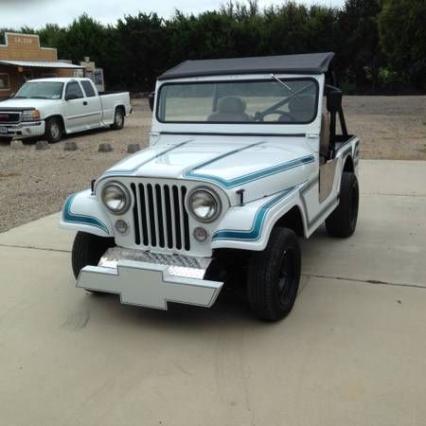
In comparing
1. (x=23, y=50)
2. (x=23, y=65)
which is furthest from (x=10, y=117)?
(x=23, y=50)

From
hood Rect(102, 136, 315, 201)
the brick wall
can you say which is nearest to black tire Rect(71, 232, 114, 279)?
hood Rect(102, 136, 315, 201)

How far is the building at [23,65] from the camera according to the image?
2510 cm

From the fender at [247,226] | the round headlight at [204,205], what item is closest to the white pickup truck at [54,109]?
the round headlight at [204,205]

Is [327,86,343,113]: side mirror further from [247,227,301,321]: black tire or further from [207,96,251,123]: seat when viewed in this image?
[247,227,301,321]: black tire

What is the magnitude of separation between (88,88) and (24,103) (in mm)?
1995

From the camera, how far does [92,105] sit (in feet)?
46.6

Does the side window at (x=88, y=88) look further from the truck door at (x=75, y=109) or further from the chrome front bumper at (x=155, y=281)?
Answer: the chrome front bumper at (x=155, y=281)

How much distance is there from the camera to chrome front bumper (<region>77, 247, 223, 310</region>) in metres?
3.16

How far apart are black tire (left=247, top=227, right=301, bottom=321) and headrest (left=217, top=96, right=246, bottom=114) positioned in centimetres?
144

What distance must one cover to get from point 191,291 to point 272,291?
1.76 ft

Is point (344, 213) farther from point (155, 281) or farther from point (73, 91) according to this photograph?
point (73, 91)

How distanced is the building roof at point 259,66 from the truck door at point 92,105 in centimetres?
952

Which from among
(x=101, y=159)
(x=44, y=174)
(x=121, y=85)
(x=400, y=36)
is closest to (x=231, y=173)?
(x=44, y=174)

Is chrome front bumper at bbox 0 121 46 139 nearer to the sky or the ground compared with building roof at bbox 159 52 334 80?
nearer to the ground
